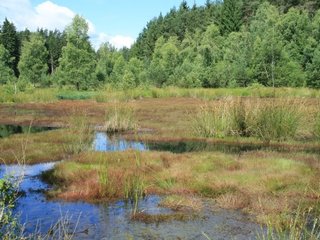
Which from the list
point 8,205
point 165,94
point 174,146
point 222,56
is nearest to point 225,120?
point 174,146

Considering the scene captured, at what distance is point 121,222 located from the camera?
34.7 ft

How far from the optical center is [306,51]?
65.1 metres

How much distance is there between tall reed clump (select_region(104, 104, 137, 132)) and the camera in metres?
25.6

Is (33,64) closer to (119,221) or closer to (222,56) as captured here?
(222,56)

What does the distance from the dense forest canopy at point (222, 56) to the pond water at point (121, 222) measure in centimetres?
4819

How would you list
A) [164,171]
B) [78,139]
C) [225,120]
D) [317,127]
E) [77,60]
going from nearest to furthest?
1. [164,171]
2. [78,139]
3. [317,127]
4. [225,120]
5. [77,60]

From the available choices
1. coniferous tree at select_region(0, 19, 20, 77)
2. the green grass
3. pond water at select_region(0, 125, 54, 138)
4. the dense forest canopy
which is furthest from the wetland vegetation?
coniferous tree at select_region(0, 19, 20, 77)

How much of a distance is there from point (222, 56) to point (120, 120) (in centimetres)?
5487

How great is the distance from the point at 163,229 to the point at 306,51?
6010 cm

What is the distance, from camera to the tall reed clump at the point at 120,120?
25.6 meters

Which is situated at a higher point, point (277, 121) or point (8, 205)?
point (8, 205)

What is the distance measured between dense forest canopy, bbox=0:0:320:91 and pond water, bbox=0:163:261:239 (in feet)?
158

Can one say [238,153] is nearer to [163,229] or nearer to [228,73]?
[163,229]

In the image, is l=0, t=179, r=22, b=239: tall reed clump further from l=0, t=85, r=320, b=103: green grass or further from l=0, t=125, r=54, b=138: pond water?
l=0, t=85, r=320, b=103: green grass
